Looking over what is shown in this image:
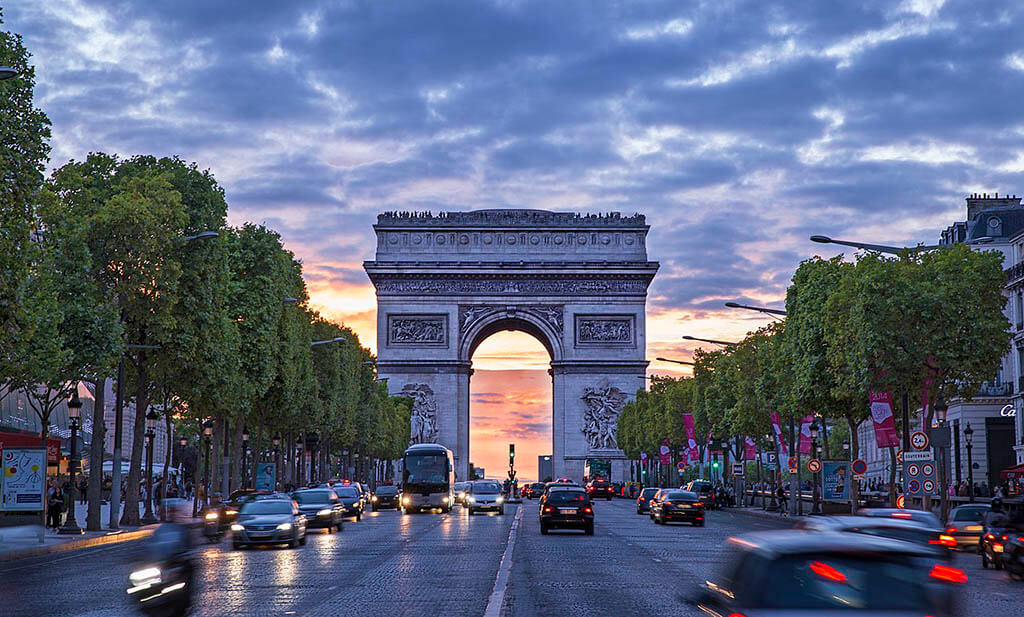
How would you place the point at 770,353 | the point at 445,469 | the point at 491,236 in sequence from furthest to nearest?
the point at 491,236 → the point at 445,469 → the point at 770,353

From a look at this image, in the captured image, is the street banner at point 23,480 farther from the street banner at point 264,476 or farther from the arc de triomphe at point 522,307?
the arc de triomphe at point 522,307

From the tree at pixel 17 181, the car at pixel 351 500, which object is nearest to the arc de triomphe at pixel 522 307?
the car at pixel 351 500

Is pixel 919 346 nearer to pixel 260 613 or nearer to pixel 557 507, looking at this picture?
pixel 557 507

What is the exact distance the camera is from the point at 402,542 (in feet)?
142

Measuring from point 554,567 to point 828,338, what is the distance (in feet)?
91.1

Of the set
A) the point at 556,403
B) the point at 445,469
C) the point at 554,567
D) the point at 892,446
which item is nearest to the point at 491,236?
the point at 556,403

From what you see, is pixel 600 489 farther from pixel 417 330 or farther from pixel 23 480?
pixel 23 480

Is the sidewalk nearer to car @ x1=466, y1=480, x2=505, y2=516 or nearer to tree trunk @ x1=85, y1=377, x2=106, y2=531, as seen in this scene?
tree trunk @ x1=85, y1=377, x2=106, y2=531

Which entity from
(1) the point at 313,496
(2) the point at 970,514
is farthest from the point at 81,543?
(2) the point at 970,514

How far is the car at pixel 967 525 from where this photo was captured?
41375 millimetres

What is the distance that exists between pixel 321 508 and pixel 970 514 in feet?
76.7

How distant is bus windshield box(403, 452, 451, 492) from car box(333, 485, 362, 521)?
12.6m

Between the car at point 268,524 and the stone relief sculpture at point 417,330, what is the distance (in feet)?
303

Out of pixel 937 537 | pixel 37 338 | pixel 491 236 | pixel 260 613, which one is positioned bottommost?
pixel 260 613
